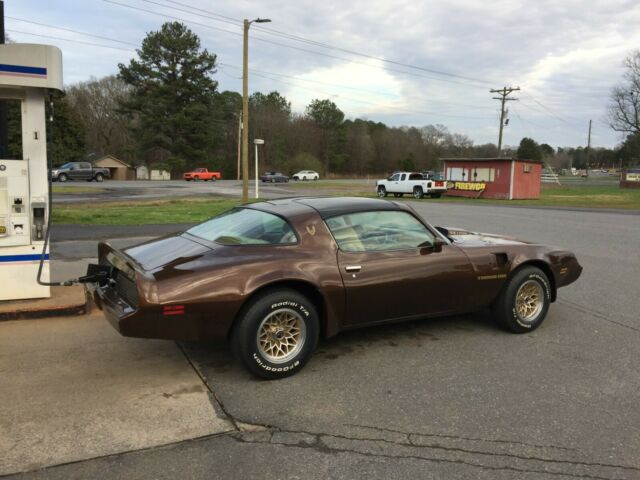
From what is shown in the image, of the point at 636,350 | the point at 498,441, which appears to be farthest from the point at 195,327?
the point at 636,350

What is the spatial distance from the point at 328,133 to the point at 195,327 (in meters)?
96.5

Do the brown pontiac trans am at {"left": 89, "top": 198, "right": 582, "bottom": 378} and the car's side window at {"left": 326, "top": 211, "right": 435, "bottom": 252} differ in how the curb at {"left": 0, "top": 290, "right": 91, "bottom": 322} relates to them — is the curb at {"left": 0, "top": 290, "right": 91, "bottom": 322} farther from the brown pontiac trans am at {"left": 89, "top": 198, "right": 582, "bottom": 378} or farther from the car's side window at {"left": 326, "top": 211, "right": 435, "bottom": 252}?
the car's side window at {"left": 326, "top": 211, "right": 435, "bottom": 252}

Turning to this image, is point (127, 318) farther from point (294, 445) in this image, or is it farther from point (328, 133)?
point (328, 133)

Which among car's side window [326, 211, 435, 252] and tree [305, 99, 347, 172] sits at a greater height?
tree [305, 99, 347, 172]

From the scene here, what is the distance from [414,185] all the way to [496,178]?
5236 mm

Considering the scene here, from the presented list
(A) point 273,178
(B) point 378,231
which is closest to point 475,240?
(B) point 378,231

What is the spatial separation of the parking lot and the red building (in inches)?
1168

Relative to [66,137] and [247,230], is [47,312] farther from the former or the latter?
[66,137]

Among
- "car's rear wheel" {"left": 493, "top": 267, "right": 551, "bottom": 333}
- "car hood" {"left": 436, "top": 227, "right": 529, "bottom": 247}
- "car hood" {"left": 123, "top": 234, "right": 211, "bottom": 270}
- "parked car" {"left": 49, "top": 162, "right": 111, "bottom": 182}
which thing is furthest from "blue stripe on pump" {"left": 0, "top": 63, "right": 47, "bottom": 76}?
"parked car" {"left": 49, "top": 162, "right": 111, "bottom": 182}

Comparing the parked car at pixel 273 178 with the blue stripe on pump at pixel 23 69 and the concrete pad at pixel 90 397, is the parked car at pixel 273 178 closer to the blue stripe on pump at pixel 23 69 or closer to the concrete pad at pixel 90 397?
the blue stripe on pump at pixel 23 69

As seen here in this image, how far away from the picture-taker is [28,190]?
550 centimetres

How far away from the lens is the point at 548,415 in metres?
3.45

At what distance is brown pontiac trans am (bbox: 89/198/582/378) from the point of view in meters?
3.74

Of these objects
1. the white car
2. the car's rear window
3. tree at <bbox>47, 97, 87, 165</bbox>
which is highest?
tree at <bbox>47, 97, 87, 165</bbox>
